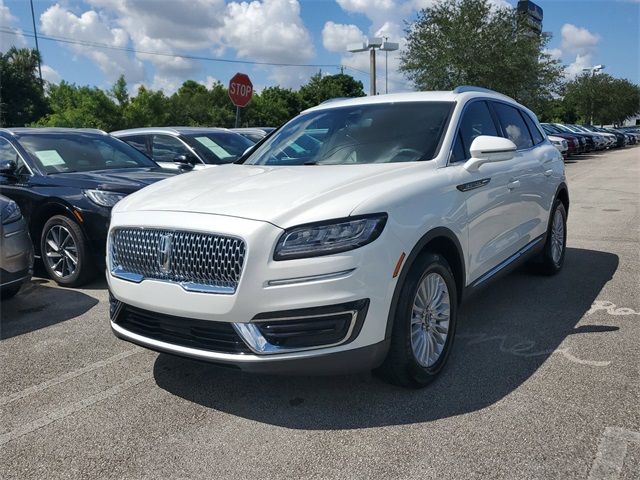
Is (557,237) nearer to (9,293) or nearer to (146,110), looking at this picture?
(9,293)

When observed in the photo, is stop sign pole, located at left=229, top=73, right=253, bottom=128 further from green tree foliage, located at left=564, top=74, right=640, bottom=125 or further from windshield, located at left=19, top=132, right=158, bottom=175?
green tree foliage, located at left=564, top=74, right=640, bottom=125

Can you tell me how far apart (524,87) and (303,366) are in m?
26.9

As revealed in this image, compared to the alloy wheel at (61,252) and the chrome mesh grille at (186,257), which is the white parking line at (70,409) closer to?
the chrome mesh grille at (186,257)

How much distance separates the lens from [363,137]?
4.27 m

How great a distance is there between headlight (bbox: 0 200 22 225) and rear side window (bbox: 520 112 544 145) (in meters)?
4.74

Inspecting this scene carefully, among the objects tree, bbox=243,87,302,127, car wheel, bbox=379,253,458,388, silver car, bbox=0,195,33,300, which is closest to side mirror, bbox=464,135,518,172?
car wheel, bbox=379,253,458,388

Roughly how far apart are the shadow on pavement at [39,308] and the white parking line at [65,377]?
1082 millimetres

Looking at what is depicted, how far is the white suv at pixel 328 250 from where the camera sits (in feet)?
9.52

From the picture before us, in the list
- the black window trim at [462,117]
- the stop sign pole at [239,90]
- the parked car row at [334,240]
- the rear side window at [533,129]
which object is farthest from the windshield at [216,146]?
the black window trim at [462,117]

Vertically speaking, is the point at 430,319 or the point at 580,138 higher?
Result: the point at 430,319

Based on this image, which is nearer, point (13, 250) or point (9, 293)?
point (13, 250)

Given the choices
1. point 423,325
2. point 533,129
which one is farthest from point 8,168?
point 533,129

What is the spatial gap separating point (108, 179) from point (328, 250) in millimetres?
3884

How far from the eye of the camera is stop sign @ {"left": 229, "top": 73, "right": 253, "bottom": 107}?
12.9 metres
